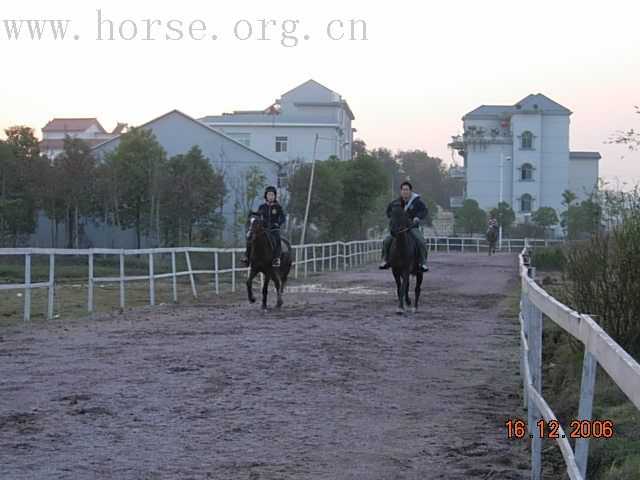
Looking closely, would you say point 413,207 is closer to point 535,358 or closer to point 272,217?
point 272,217

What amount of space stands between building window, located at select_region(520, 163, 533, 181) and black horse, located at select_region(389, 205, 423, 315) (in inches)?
2930

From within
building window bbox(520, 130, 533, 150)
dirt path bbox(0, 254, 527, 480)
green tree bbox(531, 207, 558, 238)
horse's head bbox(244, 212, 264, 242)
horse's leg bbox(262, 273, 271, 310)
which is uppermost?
building window bbox(520, 130, 533, 150)

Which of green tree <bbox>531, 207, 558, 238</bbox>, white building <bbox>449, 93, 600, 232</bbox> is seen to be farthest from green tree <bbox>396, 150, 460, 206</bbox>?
green tree <bbox>531, 207, 558, 238</bbox>

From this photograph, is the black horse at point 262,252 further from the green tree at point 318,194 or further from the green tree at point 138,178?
the green tree at point 318,194

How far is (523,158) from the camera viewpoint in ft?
294

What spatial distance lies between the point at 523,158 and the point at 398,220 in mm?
75027

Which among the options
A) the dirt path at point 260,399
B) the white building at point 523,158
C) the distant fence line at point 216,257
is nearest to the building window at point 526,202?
the white building at point 523,158

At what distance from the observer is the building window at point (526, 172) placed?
8947 centimetres

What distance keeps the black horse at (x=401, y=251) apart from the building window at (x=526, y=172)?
74.4m

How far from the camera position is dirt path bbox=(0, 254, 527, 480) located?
21.0 ft

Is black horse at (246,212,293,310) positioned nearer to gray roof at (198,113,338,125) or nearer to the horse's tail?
the horse's tail

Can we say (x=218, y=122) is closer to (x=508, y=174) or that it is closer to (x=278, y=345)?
(x=508, y=174)

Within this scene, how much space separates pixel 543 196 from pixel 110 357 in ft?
272

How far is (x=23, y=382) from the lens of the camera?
30.5 ft
